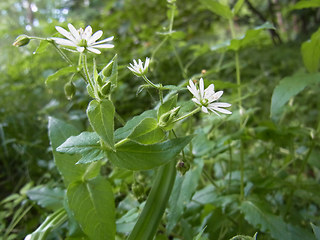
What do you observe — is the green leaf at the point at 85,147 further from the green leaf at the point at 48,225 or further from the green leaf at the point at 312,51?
the green leaf at the point at 312,51

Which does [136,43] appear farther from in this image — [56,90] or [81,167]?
[81,167]

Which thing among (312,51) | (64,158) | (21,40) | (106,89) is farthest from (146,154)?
(312,51)

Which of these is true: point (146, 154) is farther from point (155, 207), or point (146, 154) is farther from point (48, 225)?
point (48, 225)

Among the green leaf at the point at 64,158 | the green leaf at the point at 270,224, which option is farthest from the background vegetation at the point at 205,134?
the green leaf at the point at 64,158

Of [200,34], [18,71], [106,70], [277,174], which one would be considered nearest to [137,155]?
[106,70]

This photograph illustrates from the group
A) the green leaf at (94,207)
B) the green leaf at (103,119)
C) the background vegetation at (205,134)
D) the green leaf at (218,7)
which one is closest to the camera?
the green leaf at (103,119)

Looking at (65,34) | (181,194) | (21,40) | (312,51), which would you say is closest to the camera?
(65,34)
